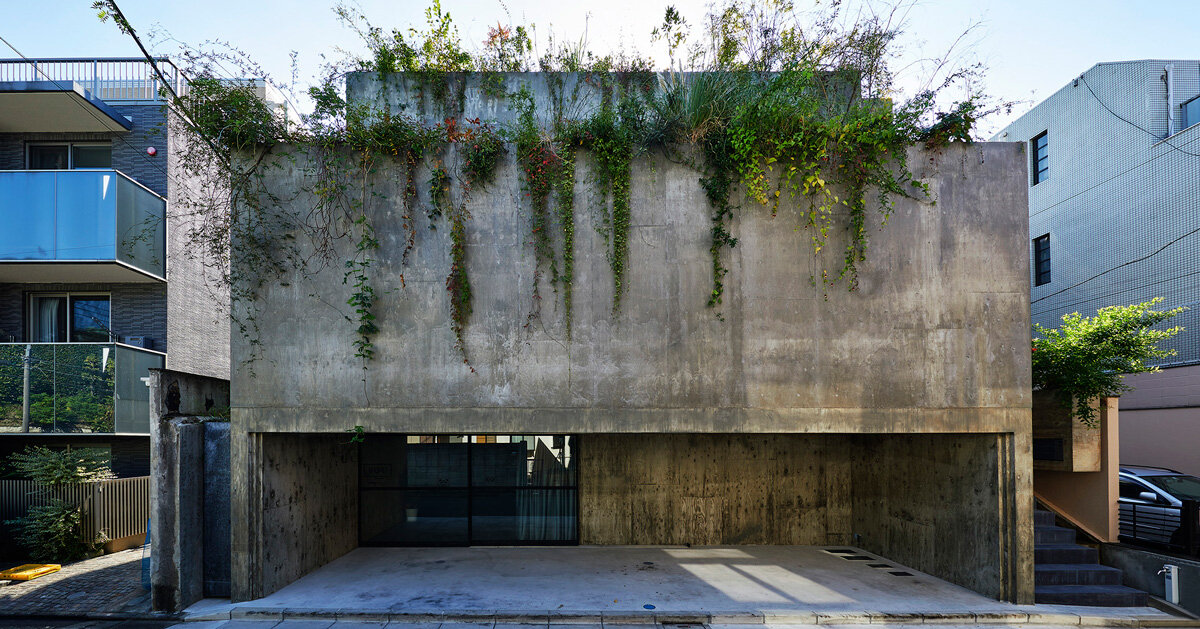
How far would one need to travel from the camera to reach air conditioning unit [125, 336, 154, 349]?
42.1ft

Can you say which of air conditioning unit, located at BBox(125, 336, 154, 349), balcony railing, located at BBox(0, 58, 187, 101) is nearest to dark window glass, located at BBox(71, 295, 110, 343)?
air conditioning unit, located at BBox(125, 336, 154, 349)

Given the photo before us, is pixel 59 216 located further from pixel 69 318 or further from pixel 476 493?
pixel 476 493

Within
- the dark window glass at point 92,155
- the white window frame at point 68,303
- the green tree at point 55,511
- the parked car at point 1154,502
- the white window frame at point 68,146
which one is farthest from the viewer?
the dark window glass at point 92,155

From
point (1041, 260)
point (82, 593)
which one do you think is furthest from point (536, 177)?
point (1041, 260)

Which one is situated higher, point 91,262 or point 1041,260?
point 1041,260

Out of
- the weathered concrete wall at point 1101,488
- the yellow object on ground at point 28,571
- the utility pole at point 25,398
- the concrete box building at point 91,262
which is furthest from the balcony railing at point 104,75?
the weathered concrete wall at point 1101,488

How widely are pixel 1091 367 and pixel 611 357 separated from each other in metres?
7.57

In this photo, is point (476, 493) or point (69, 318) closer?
point (476, 493)

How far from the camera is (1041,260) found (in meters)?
18.4

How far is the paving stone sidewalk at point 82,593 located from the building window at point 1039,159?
2352 centimetres

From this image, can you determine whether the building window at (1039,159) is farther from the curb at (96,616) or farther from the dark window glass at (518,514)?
the curb at (96,616)

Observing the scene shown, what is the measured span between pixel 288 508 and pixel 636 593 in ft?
17.5

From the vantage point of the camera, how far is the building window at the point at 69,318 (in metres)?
13.0

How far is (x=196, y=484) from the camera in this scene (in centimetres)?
832
